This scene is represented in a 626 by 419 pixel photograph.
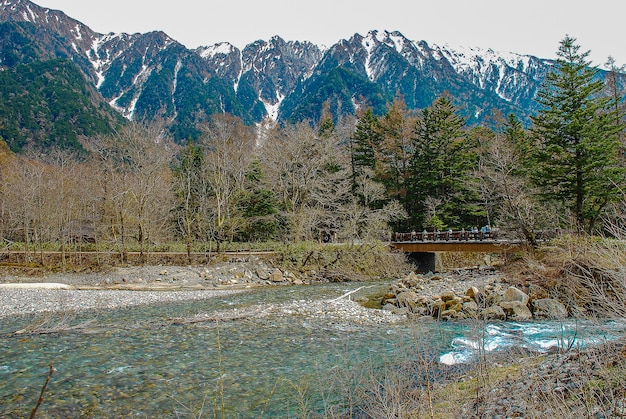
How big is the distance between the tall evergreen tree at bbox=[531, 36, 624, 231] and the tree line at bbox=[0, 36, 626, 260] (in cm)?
8

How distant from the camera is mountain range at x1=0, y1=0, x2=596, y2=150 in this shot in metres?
118

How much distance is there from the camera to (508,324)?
11969 millimetres

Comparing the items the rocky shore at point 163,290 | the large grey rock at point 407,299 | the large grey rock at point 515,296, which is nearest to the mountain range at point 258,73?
the rocky shore at point 163,290

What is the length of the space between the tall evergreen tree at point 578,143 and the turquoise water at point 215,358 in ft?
49.2

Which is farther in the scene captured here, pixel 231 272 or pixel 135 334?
pixel 231 272

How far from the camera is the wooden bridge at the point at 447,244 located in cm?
2501

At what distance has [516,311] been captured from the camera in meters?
12.9

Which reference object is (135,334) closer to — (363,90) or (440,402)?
(440,402)

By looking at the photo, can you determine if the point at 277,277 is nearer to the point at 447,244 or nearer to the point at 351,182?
the point at 447,244

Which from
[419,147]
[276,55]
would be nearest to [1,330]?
[419,147]

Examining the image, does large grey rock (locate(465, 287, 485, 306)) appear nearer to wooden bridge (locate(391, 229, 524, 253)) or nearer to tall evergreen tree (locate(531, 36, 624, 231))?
wooden bridge (locate(391, 229, 524, 253))

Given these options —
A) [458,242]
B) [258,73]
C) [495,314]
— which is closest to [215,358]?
[495,314]

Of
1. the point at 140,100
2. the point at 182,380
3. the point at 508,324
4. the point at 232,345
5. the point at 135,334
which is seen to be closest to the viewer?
the point at 182,380

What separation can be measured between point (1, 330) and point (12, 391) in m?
5.77
